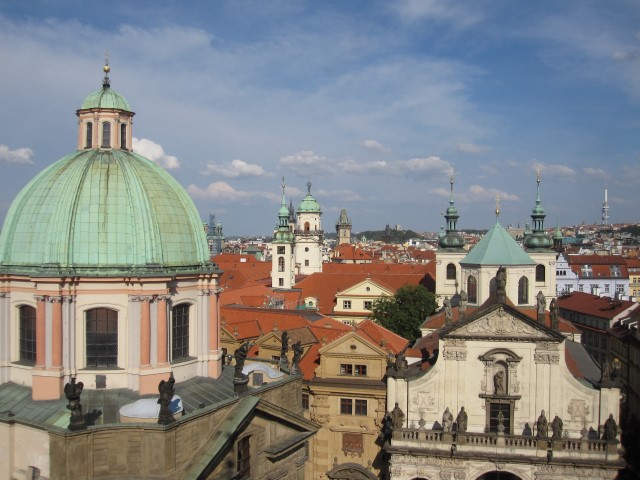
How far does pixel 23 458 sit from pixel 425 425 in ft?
69.0

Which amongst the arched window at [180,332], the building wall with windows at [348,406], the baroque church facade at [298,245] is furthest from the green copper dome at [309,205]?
the arched window at [180,332]

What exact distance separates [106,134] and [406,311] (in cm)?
4344

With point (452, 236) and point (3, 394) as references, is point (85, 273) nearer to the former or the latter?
point (3, 394)

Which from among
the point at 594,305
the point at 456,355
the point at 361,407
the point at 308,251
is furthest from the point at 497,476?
the point at 308,251

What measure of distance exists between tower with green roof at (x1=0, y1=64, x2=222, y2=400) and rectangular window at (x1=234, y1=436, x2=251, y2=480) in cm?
354

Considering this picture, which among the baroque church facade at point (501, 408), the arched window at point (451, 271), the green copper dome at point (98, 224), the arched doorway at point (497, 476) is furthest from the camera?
the arched window at point (451, 271)

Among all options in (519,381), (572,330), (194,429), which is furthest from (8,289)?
(572,330)

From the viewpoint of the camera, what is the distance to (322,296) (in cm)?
8131

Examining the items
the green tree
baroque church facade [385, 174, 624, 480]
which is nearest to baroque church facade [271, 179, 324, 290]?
the green tree

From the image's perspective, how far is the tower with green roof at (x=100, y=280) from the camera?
23422 millimetres

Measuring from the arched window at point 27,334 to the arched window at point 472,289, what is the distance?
4030 centimetres

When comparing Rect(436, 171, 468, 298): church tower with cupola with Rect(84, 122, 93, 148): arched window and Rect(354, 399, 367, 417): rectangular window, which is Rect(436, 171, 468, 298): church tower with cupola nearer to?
Rect(354, 399, 367, 417): rectangular window

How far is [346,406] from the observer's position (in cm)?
3897

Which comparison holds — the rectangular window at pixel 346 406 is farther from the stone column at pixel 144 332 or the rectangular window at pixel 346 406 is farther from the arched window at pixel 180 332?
the stone column at pixel 144 332
